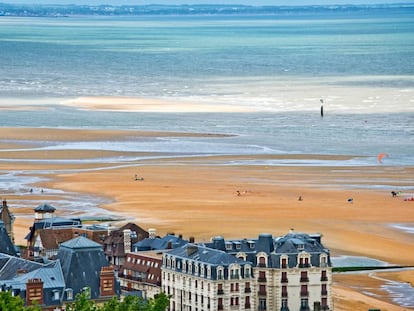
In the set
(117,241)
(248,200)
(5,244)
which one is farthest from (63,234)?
(248,200)

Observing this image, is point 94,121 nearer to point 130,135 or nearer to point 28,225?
point 130,135

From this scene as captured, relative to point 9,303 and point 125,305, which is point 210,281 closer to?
point 125,305

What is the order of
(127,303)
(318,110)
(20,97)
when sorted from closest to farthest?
1. (127,303)
2. (318,110)
3. (20,97)

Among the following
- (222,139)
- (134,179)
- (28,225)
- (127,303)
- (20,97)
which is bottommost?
(127,303)

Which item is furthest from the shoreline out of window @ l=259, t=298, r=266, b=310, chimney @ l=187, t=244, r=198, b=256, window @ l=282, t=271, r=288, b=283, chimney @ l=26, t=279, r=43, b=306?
chimney @ l=26, t=279, r=43, b=306

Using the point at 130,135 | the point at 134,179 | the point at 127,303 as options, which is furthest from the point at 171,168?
the point at 127,303

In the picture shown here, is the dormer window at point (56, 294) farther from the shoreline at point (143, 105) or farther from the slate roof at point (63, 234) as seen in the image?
the shoreline at point (143, 105)

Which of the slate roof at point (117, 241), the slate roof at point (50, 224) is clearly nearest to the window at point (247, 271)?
the slate roof at point (117, 241)
